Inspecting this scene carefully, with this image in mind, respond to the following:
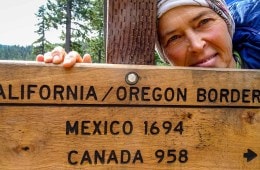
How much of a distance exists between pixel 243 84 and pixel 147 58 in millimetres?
282

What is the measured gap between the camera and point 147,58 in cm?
133

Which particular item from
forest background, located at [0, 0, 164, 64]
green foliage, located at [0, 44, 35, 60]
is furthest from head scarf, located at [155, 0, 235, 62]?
green foliage, located at [0, 44, 35, 60]

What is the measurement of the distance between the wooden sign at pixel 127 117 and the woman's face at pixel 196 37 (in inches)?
9.8

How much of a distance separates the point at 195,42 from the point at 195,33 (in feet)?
0.13

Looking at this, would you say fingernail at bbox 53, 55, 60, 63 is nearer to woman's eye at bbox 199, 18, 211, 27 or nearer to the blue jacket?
woman's eye at bbox 199, 18, 211, 27

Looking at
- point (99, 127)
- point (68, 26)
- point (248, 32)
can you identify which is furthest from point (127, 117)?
point (68, 26)

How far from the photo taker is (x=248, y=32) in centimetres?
165

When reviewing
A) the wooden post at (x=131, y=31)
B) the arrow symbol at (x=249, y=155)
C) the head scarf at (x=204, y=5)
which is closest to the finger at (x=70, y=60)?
the wooden post at (x=131, y=31)

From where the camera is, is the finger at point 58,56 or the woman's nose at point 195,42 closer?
the finger at point 58,56

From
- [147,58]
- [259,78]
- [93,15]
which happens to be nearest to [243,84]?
[259,78]

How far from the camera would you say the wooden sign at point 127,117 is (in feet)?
3.77

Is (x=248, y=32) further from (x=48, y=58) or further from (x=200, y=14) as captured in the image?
(x=48, y=58)

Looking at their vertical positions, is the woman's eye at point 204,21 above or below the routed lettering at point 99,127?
above

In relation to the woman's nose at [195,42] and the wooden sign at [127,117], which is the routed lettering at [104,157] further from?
the woman's nose at [195,42]
